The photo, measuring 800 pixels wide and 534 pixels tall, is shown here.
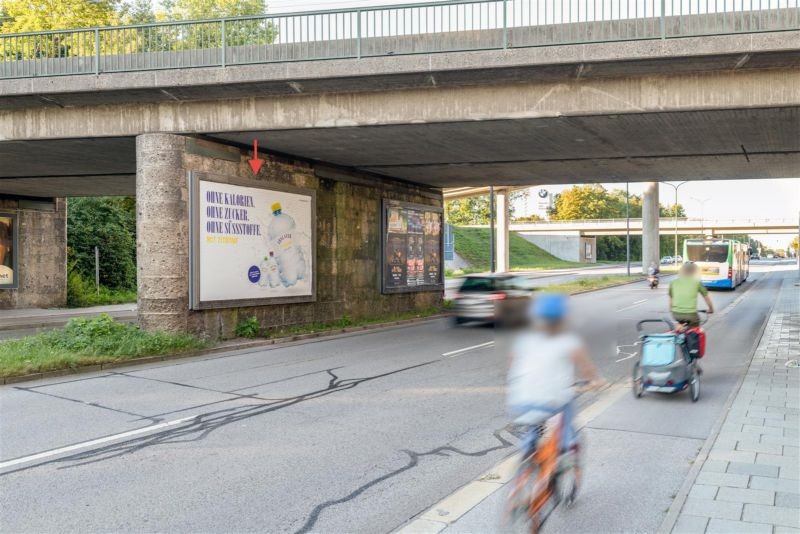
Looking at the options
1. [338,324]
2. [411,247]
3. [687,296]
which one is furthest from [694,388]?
[411,247]

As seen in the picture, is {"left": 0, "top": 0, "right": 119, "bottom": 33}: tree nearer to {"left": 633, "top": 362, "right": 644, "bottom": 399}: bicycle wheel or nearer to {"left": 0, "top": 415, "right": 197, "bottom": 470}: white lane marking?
{"left": 0, "top": 415, "right": 197, "bottom": 470}: white lane marking

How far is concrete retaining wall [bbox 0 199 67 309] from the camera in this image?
2506 cm

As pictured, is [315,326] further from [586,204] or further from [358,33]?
[586,204]

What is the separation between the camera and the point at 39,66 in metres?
13.6

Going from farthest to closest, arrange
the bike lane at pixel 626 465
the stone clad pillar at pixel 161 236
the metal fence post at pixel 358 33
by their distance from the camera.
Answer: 1. the stone clad pillar at pixel 161 236
2. the metal fence post at pixel 358 33
3. the bike lane at pixel 626 465

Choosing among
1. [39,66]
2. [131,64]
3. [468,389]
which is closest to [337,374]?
[468,389]

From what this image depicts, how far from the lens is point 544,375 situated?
4.32 meters

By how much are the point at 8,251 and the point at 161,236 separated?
14892mm

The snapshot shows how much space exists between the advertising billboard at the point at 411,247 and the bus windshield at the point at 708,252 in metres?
19.4

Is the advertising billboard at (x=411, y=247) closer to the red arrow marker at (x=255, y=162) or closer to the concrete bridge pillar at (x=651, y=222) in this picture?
the red arrow marker at (x=255, y=162)

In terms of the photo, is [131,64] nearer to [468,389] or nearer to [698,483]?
[468,389]

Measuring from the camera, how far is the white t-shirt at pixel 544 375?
14.2 ft

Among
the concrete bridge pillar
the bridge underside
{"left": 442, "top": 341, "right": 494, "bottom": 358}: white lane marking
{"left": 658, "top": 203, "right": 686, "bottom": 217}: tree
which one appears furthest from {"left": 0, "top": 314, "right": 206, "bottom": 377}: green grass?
{"left": 658, "top": 203, "right": 686, "bottom": 217}: tree

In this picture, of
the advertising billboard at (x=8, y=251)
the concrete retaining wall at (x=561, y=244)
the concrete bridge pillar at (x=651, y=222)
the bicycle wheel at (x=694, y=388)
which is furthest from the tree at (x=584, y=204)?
the bicycle wheel at (x=694, y=388)
